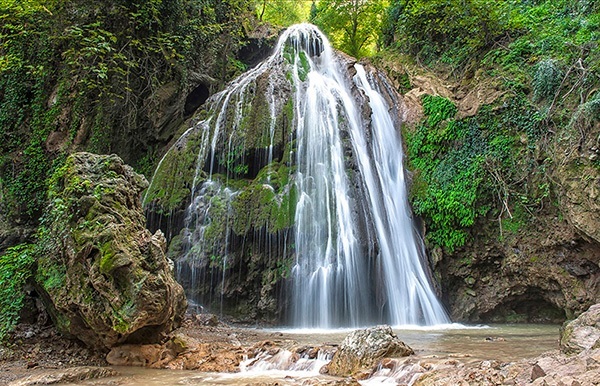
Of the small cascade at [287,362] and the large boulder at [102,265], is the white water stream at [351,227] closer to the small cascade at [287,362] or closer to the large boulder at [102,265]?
the small cascade at [287,362]

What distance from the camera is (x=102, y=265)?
6.04 meters

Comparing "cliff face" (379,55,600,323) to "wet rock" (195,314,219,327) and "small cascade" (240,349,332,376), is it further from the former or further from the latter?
"small cascade" (240,349,332,376)

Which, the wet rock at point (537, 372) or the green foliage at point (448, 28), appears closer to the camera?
the wet rock at point (537, 372)

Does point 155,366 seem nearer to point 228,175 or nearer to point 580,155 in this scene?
point 228,175

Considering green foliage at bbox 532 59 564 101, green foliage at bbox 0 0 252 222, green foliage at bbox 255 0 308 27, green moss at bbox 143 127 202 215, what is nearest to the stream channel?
green moss at bbox 143 127 202 215

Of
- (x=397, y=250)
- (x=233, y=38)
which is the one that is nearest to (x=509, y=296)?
(x=397, y=250)

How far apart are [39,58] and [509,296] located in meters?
16.5

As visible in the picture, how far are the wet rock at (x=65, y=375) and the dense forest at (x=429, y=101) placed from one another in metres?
2.45

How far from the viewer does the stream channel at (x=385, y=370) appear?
5.11 meters

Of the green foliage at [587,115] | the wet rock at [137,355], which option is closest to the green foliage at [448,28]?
the green foliage at [587,115]

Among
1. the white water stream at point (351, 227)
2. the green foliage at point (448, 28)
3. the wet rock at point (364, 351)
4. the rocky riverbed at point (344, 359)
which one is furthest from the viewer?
the green foliage at point (448, 28)

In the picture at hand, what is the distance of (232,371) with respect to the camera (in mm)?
5820

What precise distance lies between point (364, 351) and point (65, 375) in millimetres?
3757

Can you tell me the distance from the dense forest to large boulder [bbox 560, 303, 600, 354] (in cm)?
543
